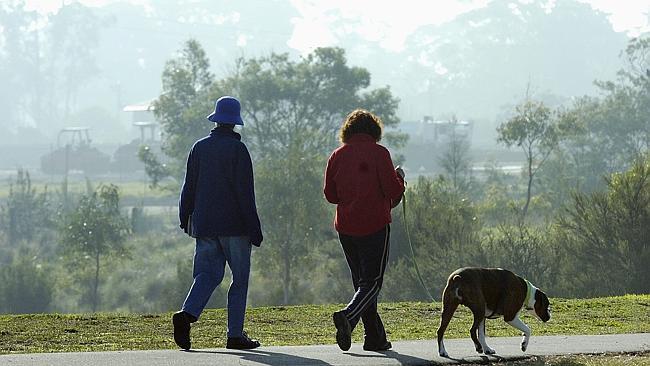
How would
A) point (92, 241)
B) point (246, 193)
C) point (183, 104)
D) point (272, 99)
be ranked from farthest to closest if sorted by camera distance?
point (183, 104), point (272, 99), point (92, 241), point (246, 193)

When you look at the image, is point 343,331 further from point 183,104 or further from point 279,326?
point 183,104

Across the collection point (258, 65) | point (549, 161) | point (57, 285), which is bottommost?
point (57, 285)

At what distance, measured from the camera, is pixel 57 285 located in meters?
64.4

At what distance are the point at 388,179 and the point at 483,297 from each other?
3.74 ft

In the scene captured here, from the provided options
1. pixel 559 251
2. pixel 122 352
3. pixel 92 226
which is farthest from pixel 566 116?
pixel 122 352

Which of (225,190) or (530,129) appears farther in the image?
(530,129)

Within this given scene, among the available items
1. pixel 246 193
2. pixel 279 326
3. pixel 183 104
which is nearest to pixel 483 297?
pixel 246 193

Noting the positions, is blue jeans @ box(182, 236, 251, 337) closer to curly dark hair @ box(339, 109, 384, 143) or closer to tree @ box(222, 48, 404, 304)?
curly dark hair @ box(339, 109, 384, 143)

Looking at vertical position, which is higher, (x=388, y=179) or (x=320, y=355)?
(x=388, y=179)

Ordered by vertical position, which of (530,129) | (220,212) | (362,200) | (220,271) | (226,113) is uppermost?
(530,129)

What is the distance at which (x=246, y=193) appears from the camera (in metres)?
11.1

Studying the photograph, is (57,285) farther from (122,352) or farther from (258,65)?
(122,352)

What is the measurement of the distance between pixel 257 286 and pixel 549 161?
115ft

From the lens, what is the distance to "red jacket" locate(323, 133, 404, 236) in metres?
10.7
